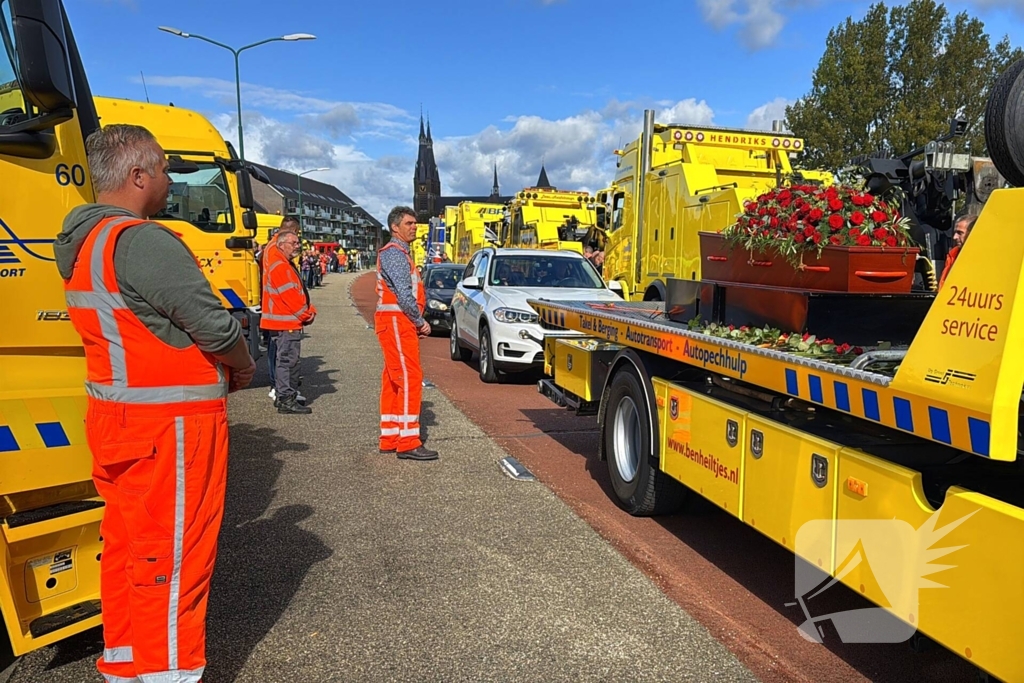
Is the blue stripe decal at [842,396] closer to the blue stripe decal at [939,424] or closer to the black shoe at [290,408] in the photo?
the blue stripe decal at [939,424]

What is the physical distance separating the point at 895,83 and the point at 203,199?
28236 mm

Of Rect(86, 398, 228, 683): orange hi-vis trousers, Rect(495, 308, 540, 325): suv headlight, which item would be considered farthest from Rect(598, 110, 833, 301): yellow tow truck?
Rect(86, 398, 228, 683): orange hi-vis trousers

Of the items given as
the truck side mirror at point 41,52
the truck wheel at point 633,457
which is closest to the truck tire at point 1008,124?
the truck wheel at point 633,457

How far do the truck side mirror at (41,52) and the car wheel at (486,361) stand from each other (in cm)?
784

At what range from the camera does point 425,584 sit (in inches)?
162

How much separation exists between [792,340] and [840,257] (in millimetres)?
476

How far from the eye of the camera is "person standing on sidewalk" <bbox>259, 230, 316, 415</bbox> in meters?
8.30

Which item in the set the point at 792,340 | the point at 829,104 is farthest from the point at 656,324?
the point at 829,104

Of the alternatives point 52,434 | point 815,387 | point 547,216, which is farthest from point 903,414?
point 547,216

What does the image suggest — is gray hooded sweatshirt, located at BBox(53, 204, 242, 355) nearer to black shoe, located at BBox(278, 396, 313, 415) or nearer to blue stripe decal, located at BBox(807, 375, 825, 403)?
blue stripe decal, located at BBox(807, 375, 825, 403)

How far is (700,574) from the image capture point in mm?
4340

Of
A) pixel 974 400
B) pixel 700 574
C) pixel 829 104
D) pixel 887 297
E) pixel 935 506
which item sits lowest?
pixel 700 574

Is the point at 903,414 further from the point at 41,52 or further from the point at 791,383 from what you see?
the point at 41,52

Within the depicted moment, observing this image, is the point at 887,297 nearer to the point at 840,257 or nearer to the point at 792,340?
the point at 840,257
